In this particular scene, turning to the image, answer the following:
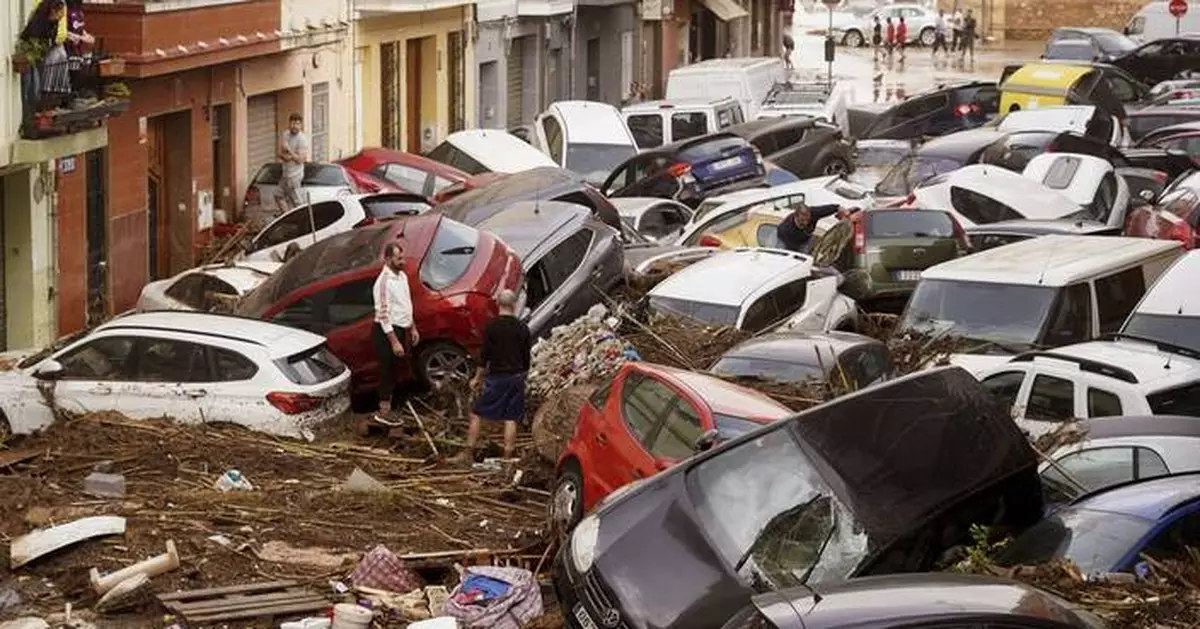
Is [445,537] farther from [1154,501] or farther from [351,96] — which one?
[351,96]

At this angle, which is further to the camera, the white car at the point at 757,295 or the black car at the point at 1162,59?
the black car at the point at 1162,59

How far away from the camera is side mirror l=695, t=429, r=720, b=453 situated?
1342 cm

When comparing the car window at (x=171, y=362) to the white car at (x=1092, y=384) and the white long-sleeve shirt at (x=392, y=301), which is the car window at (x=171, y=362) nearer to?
the white long-sleeve shirt at (x=392, y=301)

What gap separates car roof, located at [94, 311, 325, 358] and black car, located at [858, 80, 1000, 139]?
22.3m

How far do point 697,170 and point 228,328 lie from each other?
13842 millimetres

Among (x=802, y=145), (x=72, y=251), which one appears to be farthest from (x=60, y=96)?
(x=802, y=145)

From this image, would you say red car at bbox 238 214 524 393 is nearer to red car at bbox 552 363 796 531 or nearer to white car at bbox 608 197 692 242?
red car at bbox 552 363 796 531

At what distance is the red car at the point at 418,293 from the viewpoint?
789 inches

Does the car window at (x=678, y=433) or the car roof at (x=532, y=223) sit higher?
the car roof at (x=532, y=223)

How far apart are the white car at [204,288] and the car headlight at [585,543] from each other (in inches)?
435

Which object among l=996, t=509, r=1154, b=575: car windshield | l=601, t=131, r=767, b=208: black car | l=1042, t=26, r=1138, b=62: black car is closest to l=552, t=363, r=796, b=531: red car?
l=996, t=509, r=1154, b=575: car windshield

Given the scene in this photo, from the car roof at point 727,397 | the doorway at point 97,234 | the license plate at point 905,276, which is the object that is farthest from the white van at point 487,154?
the car roof at point 727,397

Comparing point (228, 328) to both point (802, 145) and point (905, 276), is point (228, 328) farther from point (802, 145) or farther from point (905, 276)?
point (802, 145)

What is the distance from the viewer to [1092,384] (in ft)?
56.9
